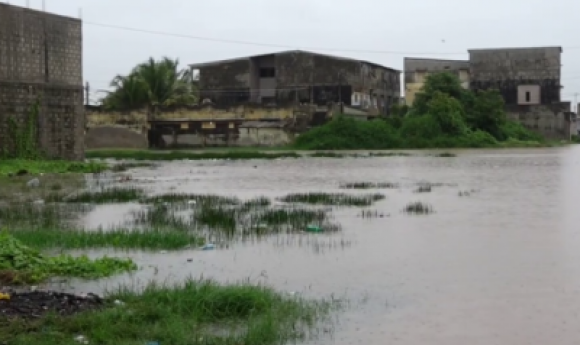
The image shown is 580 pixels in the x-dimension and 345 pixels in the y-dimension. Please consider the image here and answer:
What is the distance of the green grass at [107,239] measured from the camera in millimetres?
8938

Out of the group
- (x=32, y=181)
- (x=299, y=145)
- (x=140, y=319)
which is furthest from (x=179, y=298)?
(x=299, y=145)

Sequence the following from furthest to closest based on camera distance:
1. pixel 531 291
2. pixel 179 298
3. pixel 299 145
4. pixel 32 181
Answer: pixel 299 145 < pixel 32 181 < pixel 531 291 < pixel 179 298

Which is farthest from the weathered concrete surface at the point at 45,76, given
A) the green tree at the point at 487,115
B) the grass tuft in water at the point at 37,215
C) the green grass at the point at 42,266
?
the green tree at the point at 487,115

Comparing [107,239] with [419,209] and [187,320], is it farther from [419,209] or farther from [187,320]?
[419,209]

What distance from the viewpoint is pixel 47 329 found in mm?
5055

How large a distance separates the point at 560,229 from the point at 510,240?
1.34 m

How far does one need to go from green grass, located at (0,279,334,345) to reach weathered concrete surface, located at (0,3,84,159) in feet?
66.8

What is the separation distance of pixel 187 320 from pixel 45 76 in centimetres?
2236

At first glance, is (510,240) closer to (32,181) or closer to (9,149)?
(32,181)

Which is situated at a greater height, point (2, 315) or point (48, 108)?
point (48, 108)

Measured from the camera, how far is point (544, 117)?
6144cm

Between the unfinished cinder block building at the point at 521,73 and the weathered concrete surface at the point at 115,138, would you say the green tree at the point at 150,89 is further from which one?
the unfinished cinder block building at the point at 521,73

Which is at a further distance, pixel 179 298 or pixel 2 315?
pixel 179 298

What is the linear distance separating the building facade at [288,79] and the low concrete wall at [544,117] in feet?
42.1
